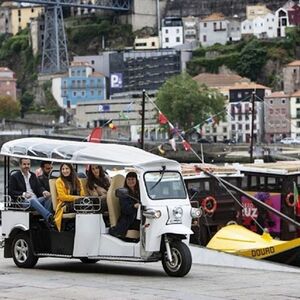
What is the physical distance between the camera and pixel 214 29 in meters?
118

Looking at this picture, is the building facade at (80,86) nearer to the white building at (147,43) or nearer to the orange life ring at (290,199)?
the white building at (147,43)

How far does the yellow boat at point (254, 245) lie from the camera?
565 inches

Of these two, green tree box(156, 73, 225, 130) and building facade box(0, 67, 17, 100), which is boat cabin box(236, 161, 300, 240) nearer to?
green tree box(156, 73, 225, 130)

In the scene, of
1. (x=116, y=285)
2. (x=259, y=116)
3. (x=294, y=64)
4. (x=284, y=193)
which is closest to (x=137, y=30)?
(x=294, y=64)

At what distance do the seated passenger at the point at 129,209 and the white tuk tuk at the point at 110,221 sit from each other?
0.06m

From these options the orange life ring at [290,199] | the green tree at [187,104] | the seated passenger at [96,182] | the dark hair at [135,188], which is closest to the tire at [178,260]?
the dark hair at [135,188]

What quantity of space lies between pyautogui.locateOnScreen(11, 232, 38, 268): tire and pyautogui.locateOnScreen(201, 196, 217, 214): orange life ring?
6.26m

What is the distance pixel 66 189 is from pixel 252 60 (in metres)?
101

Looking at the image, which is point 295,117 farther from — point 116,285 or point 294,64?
point 116,285

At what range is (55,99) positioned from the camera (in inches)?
4656

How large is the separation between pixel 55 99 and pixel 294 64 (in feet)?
85.5

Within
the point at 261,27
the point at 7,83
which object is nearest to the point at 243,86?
the point at 261,27

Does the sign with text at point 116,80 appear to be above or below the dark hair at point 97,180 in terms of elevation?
above

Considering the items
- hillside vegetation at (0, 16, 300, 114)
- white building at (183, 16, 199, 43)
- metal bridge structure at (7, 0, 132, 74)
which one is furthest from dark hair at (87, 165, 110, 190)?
white building at (183, 16, 199, 43)
